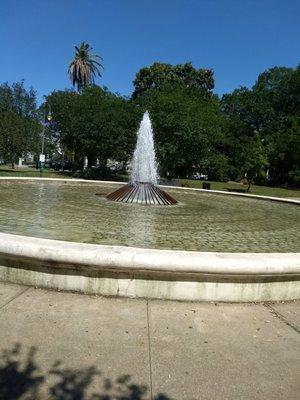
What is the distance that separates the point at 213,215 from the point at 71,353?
8.11m

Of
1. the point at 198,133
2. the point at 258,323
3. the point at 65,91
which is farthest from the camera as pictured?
the point at 65,91

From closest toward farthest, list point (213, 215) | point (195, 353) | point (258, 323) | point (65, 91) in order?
point (195, 353) → point (258, 323) → point (213, 215) → point (65, 91)

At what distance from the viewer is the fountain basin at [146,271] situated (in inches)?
182

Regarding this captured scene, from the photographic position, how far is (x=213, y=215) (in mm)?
11336

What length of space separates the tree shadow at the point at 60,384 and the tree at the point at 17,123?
35.7m

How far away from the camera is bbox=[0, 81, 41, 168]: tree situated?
38.3 metres

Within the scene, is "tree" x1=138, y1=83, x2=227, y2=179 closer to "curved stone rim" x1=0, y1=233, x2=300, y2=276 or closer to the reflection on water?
the reflection on water

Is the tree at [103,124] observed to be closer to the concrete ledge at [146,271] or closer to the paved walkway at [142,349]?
the concrete ledge at [146,271]

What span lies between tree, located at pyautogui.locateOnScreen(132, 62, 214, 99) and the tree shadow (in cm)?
5844

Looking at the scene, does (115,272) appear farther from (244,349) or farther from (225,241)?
(225,241)

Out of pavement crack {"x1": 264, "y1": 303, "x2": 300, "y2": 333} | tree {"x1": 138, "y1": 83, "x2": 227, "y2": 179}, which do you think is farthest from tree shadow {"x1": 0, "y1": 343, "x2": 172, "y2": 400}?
tree {"x1": 138, "y1": 83, "x2": 227, "y2": 179}

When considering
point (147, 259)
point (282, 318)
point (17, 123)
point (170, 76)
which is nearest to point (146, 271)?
point (147, 259)

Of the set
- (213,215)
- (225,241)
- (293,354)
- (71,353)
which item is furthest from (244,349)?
(213,215)

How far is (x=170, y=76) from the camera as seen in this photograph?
199 ft
